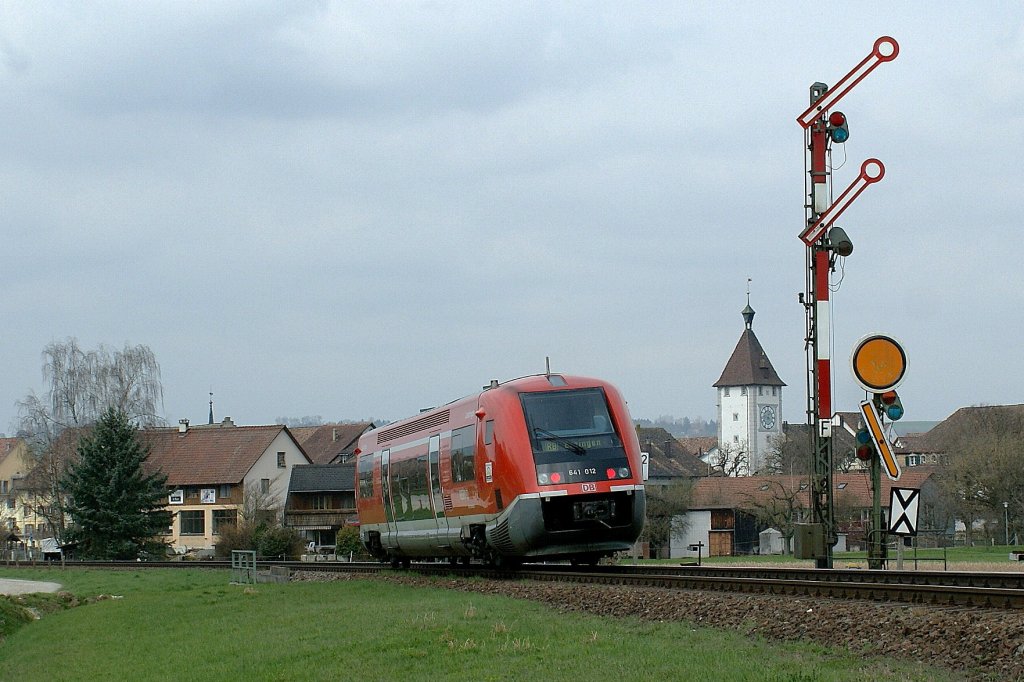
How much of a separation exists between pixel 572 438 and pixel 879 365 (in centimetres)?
514

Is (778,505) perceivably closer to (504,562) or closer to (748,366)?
(504,562)

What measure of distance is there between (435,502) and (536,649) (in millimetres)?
12738

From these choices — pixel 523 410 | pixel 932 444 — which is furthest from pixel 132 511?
pixel 932 444

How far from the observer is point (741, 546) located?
9019 cm

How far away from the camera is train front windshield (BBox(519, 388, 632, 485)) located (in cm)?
2164

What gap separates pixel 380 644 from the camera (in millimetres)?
15430

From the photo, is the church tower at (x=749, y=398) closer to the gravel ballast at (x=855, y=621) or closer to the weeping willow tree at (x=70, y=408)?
the weeping willow tree at (x=70, y=408)

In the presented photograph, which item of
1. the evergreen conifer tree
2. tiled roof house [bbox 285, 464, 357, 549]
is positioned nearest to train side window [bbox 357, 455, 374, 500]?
the evergreen conifer tree

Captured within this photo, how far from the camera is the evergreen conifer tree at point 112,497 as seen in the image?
5838 cm

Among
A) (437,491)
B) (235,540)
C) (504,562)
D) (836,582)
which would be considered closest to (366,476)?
(437,491)

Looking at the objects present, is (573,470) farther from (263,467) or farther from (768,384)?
(768,384)

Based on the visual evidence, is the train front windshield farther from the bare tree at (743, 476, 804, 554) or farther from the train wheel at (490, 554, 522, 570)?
the bare tree at (743, 476, 804, 554)

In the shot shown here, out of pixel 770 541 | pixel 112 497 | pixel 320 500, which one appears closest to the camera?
pixel 112 497

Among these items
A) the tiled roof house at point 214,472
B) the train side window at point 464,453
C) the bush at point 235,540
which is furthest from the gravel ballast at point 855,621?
the tiled roof house at point 214,472
